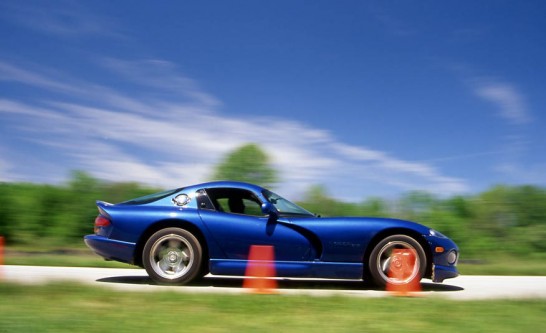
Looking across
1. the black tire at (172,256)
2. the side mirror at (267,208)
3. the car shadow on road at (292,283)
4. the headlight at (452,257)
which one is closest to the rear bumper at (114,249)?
the black tire at (172,256)

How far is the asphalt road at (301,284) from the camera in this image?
639cm

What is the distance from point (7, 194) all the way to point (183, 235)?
11508 mm

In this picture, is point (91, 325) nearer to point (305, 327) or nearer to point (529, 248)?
point (305, 327)

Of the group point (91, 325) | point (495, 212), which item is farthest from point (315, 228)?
point (495, 212)

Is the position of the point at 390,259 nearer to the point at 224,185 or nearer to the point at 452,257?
the point at 452,257

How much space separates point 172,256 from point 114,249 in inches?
28.9

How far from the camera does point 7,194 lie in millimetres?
16109

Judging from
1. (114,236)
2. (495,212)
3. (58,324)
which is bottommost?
(58,324)

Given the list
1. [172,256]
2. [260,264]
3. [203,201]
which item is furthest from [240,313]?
[203,201]

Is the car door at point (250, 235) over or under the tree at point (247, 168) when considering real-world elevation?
under

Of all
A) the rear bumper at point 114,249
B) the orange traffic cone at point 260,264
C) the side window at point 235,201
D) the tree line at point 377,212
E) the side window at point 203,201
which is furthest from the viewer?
the tree line at point 377,212

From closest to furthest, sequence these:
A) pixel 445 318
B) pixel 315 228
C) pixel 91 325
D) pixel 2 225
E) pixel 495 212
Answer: pixel 91 325, pixel 445 318, pixel 315 228, pixel 2 225, pixel 495 212

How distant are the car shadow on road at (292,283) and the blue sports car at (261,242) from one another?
0.36 m

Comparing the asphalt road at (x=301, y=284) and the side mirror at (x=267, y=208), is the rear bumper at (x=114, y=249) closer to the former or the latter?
the asphalt road at (x=301, y=284)
